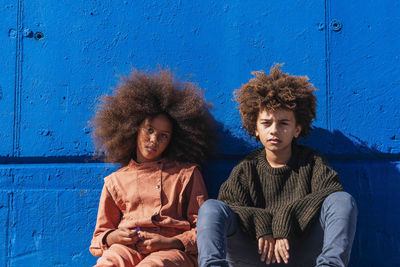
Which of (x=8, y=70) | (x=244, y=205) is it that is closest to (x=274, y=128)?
(x=244, y=205)

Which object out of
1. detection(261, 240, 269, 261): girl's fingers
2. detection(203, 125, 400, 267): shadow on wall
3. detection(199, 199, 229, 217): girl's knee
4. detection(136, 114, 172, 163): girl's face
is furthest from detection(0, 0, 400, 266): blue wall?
detection(261, 240, 269, 261): girl's fingers

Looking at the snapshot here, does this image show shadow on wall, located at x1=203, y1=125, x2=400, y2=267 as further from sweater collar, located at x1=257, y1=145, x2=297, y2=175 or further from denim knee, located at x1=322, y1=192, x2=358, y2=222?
denim knee, located at x1=322, y1=192, x2=358, y2=222

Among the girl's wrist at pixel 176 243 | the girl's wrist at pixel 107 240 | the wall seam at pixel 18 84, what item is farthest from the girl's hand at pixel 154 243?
the wall seam at pixel 18 84

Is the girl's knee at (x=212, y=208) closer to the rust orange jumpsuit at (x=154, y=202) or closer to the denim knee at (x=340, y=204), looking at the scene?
the rust orange jumpsuit at (x=154, y=202)

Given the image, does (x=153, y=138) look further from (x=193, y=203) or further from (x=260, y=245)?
(x=260, y=245)

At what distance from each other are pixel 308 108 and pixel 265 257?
893 millimetres

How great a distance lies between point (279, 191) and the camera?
2.35 metres

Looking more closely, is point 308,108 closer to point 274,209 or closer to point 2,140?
point 274,209

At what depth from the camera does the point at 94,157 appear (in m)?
2.83

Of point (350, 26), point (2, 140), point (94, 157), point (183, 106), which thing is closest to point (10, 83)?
point (2, 140)

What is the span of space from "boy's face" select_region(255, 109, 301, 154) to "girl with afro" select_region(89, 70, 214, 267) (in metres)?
0.43

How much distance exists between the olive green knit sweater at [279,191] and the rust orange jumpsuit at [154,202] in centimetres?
25

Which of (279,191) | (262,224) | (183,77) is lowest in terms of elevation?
(262,224)

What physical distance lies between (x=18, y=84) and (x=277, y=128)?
5.96 ft
